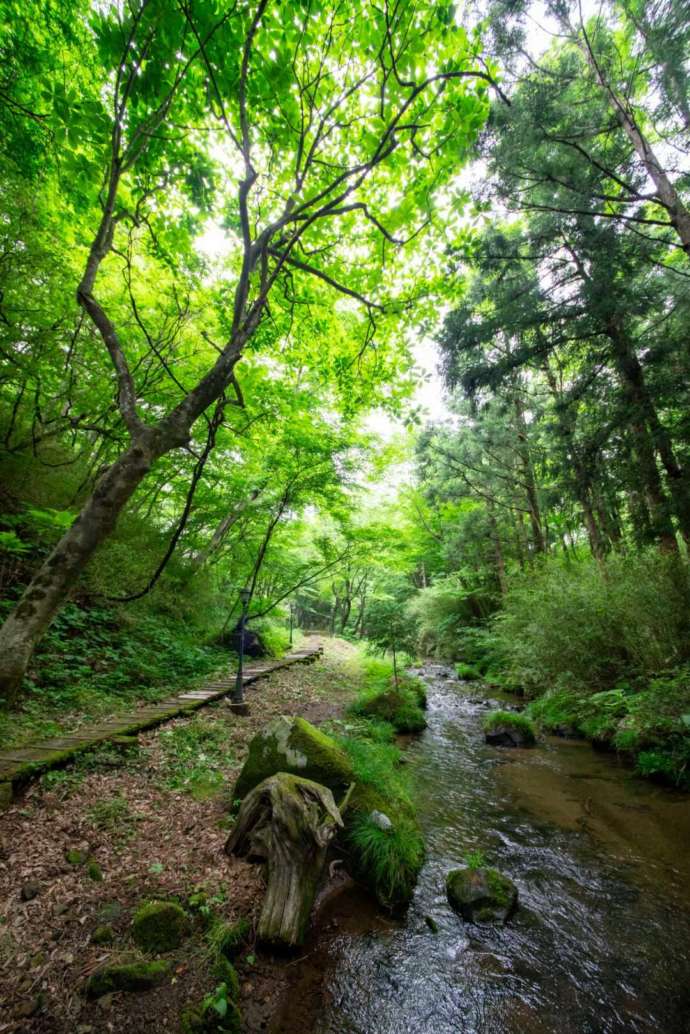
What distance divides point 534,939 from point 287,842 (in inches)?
79.8

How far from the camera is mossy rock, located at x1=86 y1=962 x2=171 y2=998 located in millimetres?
1941

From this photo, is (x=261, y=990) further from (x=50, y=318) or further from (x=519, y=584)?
(x=519, y=584)

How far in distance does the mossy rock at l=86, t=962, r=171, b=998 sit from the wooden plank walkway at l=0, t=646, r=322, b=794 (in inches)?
63.9

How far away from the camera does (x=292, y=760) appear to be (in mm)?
3762

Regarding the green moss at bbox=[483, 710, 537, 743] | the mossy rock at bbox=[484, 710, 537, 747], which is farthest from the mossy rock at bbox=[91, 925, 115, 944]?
the green moss at bbox=[483, 710, 537, 743]

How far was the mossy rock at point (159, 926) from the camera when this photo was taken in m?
2.24

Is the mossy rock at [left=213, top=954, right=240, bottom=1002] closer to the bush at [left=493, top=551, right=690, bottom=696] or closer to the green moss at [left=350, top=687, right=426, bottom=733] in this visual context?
the green moss at [left=350, top=687, right=426, bottom=733]

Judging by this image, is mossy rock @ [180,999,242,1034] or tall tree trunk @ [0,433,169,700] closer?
mossy rock @ [180,999,242,1034]

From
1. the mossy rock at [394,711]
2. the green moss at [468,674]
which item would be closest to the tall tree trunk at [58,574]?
the mossy rock at [394,711]

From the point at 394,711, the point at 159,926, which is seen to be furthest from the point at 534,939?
the point at 394,711

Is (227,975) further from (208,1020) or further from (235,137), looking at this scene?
(235,137)

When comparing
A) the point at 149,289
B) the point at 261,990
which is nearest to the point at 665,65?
the point at 149,289

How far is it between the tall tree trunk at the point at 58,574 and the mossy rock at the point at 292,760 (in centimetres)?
218

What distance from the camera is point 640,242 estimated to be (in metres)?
6.70
